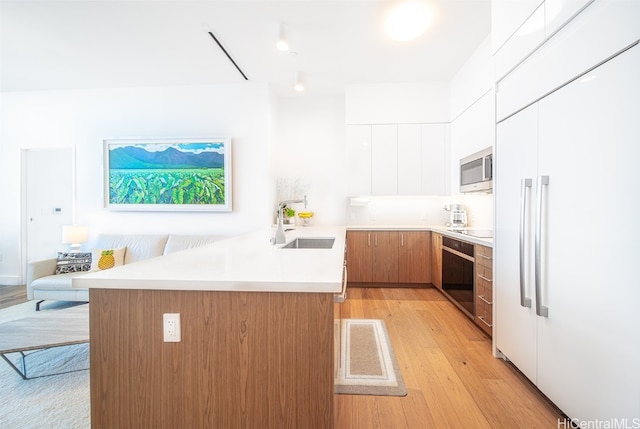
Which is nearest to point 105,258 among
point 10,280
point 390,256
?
point 10,280

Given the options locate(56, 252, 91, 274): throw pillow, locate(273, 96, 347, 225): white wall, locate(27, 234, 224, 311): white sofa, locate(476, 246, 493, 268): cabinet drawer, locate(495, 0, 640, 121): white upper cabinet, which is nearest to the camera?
locate(495, 0, 640, 121): white upper cabinet

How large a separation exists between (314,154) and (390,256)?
6.42 ft

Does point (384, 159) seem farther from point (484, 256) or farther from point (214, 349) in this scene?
point (214, 349)

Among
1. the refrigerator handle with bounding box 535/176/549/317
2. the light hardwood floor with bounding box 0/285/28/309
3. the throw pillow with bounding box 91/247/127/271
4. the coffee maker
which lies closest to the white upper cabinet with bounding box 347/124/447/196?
the coffee maker

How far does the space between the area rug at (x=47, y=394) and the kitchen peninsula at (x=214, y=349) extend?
0.75 m

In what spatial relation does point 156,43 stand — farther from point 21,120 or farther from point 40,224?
point 40,224

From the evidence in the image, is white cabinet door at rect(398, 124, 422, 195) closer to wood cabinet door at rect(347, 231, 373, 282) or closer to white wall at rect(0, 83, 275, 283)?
wood cabinet door at rect(347, 231, 373, 282)

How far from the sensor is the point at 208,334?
1.03m

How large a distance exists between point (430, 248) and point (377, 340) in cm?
185

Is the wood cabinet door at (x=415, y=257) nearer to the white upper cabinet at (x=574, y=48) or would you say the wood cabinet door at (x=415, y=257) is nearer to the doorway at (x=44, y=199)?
the white upper cabinet at (x=574, y=48)

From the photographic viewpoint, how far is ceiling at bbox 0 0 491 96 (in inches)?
92.5

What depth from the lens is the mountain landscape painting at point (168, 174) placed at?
147 inches

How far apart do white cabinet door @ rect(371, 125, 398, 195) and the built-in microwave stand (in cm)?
89

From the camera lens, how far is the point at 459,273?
2.85 metres
